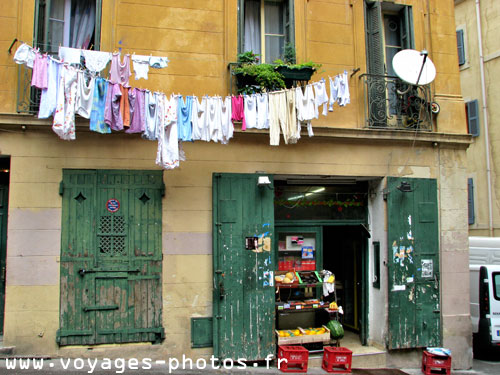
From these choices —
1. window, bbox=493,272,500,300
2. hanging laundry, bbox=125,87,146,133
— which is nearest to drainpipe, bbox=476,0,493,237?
window, bbox=493,272,500,300

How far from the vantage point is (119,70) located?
23.2ft

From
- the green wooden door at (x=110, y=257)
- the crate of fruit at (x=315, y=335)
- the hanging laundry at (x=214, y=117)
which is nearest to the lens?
the green wooden door at (x=110, y=257)

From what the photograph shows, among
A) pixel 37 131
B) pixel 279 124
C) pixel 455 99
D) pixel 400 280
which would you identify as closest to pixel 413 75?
pixel 455 99

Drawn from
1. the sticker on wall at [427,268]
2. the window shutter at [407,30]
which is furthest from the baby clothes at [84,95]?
the sticker on wall at [427,268]

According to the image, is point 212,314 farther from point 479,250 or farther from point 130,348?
point 479,250

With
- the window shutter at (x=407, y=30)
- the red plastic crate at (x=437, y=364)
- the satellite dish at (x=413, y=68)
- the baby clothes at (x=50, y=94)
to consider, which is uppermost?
the window shutter at (x=407, y=30)

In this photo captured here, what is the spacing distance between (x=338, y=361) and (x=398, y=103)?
5.08 meters

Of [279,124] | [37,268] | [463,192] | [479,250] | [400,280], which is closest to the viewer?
[37,268]

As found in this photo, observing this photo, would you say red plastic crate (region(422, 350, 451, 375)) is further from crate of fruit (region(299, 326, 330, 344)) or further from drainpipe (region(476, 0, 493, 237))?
drainpipe (region(476, 0, 493, 237))

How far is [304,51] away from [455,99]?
334 cm

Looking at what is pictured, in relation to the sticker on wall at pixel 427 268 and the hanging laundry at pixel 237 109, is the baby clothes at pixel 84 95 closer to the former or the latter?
the hanging laundry at pixel 237 109

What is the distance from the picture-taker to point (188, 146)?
777 cm

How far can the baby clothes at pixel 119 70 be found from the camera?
700cm

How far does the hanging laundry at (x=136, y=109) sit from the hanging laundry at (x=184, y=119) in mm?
566
